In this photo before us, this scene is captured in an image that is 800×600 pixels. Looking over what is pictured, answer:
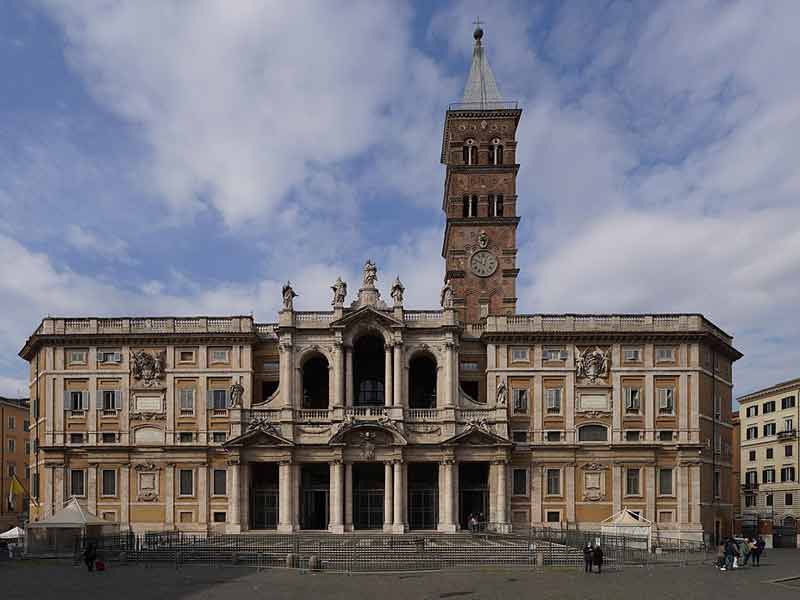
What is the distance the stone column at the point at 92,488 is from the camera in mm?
62175

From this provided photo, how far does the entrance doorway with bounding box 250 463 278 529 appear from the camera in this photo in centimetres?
6228

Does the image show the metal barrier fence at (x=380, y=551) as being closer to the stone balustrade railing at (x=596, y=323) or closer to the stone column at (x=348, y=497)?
the stone column at (x=348, y=497)

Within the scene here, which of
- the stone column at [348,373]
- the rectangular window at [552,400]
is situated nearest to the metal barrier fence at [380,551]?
the stone column at [348,373]

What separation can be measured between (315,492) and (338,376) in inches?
368

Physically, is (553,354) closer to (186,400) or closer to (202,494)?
(186,400)

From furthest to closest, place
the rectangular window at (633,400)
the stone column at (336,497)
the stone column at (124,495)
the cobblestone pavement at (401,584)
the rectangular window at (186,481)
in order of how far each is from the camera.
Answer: the rectangular window at (633,400), the rectangular window at (186,481), the stone column at (124,495), the stone column at (336,497), the cobblestone pavement at (401,584)

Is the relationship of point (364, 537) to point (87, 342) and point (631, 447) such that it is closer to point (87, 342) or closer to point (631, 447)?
point (631, 447)

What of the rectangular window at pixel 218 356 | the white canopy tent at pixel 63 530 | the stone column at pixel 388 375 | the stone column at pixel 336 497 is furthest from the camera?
the rectangular window at pixel 218 356

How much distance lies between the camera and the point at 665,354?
63.4 meters

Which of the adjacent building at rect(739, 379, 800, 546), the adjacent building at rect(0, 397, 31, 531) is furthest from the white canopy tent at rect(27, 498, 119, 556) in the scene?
the adjacent building at rect(739, 379, 800, 546)

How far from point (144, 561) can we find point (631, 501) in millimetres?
35705

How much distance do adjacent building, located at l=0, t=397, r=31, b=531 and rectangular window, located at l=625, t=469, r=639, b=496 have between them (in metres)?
62.5

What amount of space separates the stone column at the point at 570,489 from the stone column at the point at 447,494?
9010 millimetres

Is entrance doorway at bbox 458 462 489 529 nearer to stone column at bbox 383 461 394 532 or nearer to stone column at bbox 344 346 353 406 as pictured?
stone column at bbox 383 461 394 532
